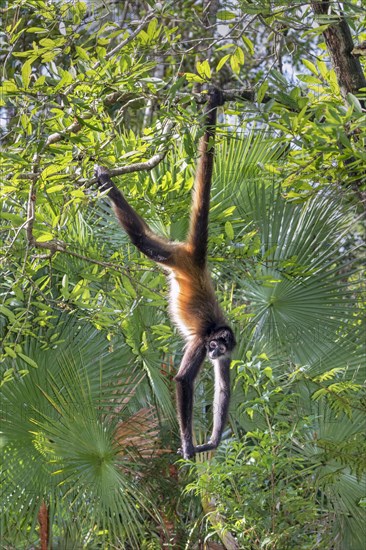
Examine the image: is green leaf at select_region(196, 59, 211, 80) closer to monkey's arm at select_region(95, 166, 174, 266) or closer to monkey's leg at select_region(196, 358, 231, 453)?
monkey's arm at select_region(95, 166, 174, 266)

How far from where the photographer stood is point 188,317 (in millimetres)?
4223

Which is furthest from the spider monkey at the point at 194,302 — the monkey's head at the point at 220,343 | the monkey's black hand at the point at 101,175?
the monkey's black hand at the point at 101,175

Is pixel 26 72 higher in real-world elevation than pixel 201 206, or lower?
higher

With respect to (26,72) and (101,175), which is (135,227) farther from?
(26,72)

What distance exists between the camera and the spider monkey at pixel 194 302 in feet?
12.1

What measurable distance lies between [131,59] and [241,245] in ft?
2.76

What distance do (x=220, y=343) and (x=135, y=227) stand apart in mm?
783

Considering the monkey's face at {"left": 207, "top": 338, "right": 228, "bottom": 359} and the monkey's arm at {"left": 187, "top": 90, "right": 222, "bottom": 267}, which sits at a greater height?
the monkey's arm at {"left": 187, "top": 90, "right": 222, "bottom": 267}

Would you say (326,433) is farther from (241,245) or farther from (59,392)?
(241,245)

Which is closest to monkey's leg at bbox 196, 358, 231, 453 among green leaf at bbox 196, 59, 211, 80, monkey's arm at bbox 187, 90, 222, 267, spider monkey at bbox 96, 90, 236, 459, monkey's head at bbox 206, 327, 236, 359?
spider monkey at bbox 96, 90, 236, 459

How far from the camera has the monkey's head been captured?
4012mm

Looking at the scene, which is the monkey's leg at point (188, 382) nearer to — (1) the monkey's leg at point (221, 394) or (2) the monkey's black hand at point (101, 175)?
(1) the monkey's leg at point (221, 394)

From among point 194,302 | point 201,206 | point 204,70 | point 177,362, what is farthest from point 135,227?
point 177,362

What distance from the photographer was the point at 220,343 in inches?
158
